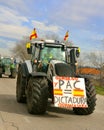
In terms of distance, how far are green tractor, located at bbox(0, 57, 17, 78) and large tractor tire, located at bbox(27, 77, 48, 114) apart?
21863 millimetres

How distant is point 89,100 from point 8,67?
75.4ft

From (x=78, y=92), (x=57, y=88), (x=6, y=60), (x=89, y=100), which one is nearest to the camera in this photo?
(x=57, y=88)

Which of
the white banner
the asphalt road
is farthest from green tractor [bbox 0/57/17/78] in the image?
the white banner

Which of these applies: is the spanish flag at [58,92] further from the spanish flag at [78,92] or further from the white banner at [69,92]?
the spanish flag at [78,92]

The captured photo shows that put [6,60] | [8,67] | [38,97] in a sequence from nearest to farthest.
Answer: [38,97]
[8,67]
[6,60]

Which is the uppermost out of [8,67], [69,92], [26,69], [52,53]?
[52,53]

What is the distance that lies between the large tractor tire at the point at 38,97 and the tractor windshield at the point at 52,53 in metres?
2.02

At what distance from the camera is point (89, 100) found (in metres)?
10.5

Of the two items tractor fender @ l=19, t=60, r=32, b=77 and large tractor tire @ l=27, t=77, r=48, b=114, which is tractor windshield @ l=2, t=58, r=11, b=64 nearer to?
tractor fender @ l=19, t=60, r=32, b=77

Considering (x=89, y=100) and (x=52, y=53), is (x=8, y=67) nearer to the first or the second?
(x=52, y=53)

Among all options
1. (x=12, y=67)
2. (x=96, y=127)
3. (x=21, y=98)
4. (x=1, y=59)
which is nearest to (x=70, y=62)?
(x=21, y=98)

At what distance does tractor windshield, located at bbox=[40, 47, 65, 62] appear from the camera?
12.4m

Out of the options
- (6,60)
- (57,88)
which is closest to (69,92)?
(57,88)

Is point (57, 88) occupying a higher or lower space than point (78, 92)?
higher
